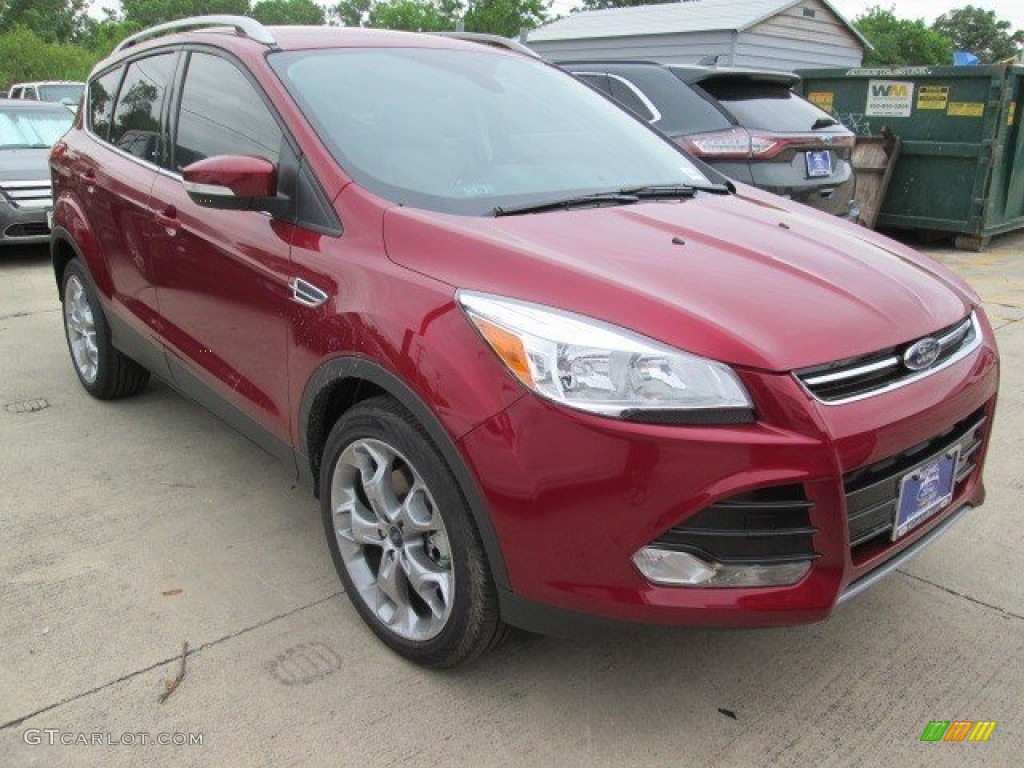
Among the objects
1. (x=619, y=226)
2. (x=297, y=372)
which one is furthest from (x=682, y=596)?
(x=297, y=372)

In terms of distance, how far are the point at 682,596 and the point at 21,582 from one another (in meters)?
2.20

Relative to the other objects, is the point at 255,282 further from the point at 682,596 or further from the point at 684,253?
the point at 682,596

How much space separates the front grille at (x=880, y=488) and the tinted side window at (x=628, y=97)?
14.9 ft

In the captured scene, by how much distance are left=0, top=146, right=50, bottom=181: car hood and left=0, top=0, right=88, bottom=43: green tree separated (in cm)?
3389

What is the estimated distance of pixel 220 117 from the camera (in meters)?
3.24

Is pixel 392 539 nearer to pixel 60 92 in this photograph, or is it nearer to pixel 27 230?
pixel 27 230

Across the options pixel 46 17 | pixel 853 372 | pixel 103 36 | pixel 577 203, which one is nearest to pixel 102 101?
pixel 577 203

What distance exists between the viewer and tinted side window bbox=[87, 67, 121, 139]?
13.9ft

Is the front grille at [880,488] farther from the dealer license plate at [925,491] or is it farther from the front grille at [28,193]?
the front grille at [28,193]

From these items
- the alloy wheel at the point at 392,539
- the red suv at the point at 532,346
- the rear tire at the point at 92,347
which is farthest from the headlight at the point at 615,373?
the rear tire at the point at 92,347

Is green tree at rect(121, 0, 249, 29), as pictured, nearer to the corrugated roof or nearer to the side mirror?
the corrugated roof

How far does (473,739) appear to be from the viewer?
231cm

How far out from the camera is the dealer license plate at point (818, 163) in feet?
21.1

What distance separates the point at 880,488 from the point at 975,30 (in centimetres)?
5974
